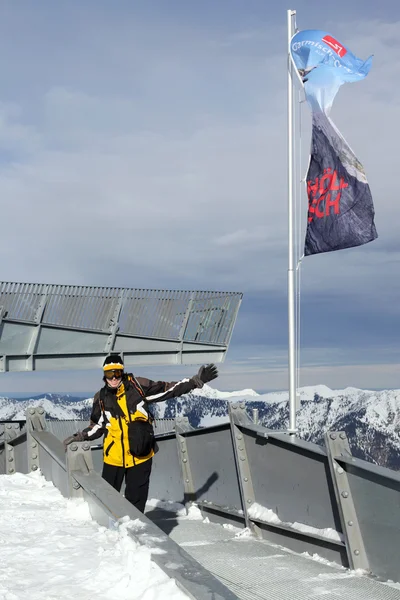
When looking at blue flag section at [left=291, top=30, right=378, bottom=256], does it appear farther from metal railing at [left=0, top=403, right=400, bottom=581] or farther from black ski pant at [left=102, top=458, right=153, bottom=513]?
black ski pant at [left=102, top=458, right=153, bottom=513]

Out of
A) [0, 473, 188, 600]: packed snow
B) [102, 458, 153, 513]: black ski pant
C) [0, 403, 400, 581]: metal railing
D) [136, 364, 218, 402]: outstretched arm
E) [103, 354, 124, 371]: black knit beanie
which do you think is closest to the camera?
[0, 473, 188, 600]: packed snow

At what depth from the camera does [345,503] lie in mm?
7297

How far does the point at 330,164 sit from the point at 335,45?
2.14 m

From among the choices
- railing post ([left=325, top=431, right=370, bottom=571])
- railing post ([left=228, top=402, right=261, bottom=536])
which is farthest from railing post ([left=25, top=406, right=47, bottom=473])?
railing post ([left=325, top=431, right=370, bottom=571])

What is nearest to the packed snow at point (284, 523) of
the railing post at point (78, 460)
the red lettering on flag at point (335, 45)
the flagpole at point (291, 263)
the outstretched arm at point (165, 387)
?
the flagpole at point (291, 263)

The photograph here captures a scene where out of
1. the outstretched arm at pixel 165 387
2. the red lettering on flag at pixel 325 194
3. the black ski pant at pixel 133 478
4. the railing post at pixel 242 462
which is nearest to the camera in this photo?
the outstretched arm at pixel 165 387

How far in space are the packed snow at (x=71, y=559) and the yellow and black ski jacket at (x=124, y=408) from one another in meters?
0.66

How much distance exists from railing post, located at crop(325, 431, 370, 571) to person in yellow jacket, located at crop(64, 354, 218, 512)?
143cm

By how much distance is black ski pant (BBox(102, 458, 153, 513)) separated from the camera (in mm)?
8164

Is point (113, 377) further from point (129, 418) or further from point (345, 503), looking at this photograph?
point (345, 503)

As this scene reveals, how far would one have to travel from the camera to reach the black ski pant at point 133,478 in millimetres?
8164

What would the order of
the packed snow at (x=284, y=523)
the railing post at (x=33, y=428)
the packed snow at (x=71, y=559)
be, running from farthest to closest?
the railing post at (x=33, y=428) → the packed snow at (x=284, y=523) → the packed snow at (x=71, y=559)

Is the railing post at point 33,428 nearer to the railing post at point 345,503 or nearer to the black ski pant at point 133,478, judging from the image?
the black ski pant at point 133,478

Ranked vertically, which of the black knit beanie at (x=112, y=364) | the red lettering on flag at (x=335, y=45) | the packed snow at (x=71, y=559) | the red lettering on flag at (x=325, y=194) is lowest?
the packed snow at (x=71, y=559)
